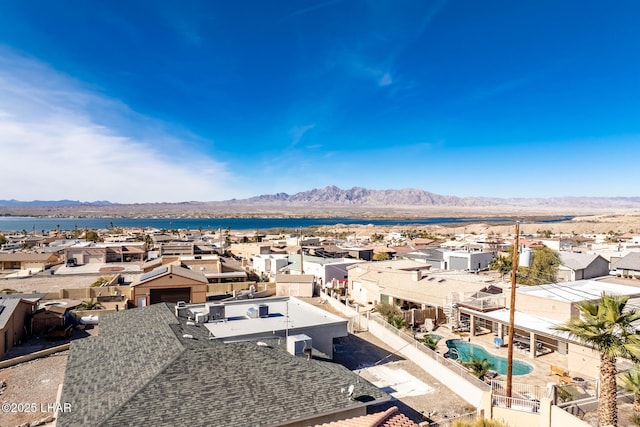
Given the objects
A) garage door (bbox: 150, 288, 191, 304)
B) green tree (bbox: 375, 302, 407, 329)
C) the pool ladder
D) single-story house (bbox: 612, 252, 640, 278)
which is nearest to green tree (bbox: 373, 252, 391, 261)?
single-story house (bbox: 612, 252, 640, 278)

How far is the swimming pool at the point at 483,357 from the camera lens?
20453 millimetres

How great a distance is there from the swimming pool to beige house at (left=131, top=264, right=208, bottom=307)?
2056 centimetres

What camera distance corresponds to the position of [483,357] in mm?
22531

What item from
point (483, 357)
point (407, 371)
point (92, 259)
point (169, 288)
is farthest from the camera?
point (92, 259)

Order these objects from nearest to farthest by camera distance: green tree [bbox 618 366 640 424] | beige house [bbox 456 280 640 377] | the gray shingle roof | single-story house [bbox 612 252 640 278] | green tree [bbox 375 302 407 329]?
the gray shingle roof → green tree [bbox 618 366 640 424] → beige house [bbox 456 280 640 377] → green tree [bbox 375 302 407 329] → single-story house [bbox 612 252 640 278]

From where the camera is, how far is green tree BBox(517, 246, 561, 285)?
36669mm

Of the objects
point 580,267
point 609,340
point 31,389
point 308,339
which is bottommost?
point 31,389

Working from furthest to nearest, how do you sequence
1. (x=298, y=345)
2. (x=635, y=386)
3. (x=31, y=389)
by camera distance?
(x=31, y=389)
(x=298, y=345)
(x=635, y=386)

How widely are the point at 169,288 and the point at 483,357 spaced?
24.6 m

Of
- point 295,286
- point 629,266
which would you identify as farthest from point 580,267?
point 295,286

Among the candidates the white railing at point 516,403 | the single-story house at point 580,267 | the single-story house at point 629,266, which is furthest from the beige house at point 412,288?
the single-story house at point 629,266

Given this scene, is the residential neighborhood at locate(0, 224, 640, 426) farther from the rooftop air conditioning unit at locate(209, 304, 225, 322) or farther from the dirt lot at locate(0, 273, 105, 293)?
the dirt lot at locate(0, 273, 105, 293)

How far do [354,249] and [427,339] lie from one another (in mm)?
36860

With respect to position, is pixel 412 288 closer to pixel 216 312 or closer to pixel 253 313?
pixel 253 313
